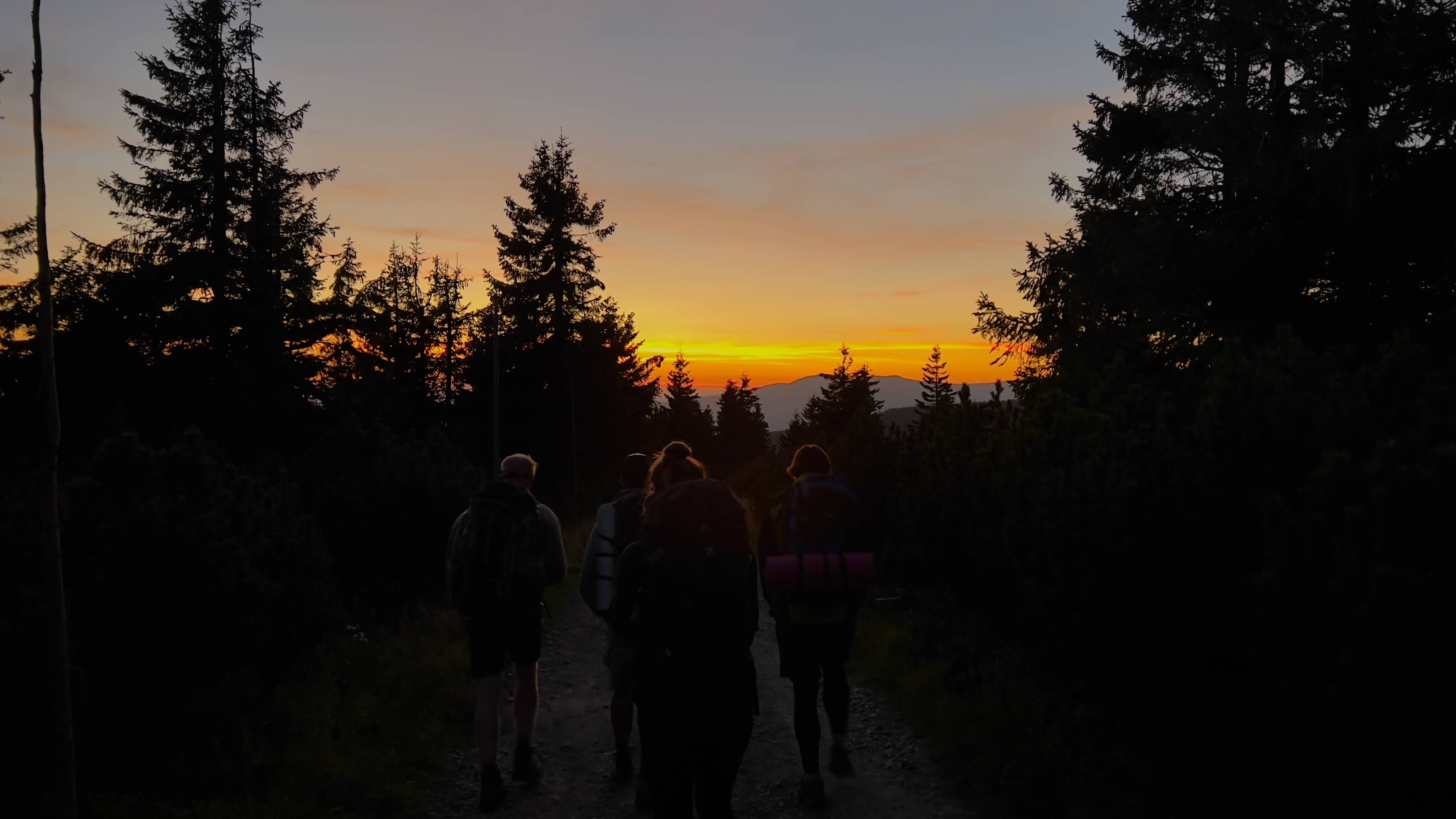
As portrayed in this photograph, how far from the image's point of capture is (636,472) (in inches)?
227

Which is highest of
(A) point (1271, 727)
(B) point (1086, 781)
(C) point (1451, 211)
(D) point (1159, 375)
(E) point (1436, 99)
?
(E) point (1436, 99)

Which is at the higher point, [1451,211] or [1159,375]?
[1451,211]

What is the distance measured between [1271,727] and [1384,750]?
47 centimetres

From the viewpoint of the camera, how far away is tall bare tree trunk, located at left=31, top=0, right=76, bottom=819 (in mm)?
3809

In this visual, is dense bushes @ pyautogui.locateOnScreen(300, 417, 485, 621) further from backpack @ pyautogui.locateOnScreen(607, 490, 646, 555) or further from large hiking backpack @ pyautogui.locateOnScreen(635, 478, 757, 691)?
large hiking backpack @ pyautogui.locateOnScreen(635, 478, 757, 691)

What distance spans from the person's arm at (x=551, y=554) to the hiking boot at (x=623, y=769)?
1277 mm

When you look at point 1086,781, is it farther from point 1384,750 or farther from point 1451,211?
point 1451,211

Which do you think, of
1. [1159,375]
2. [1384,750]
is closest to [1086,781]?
[1384,750]

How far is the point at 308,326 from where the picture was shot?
2439 centimetres

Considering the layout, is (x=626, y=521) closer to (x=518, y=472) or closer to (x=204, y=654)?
(x=518, y=472)

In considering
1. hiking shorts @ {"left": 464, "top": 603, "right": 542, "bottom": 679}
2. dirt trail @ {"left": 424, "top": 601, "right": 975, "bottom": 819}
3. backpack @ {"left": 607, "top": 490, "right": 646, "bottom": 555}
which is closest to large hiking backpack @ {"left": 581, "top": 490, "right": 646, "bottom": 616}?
backpack @ {"left": 607, "top": 490, "right": 646, "bottom": 555}

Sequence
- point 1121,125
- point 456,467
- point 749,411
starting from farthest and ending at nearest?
point 749,411, point 1121,125, point 456,467

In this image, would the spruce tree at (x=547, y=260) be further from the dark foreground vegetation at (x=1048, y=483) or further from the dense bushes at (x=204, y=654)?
the dense bushes at (x=204, y=654)

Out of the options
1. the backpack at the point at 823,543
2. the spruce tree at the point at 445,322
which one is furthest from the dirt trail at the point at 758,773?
the spruce tree at the point at 445,322
